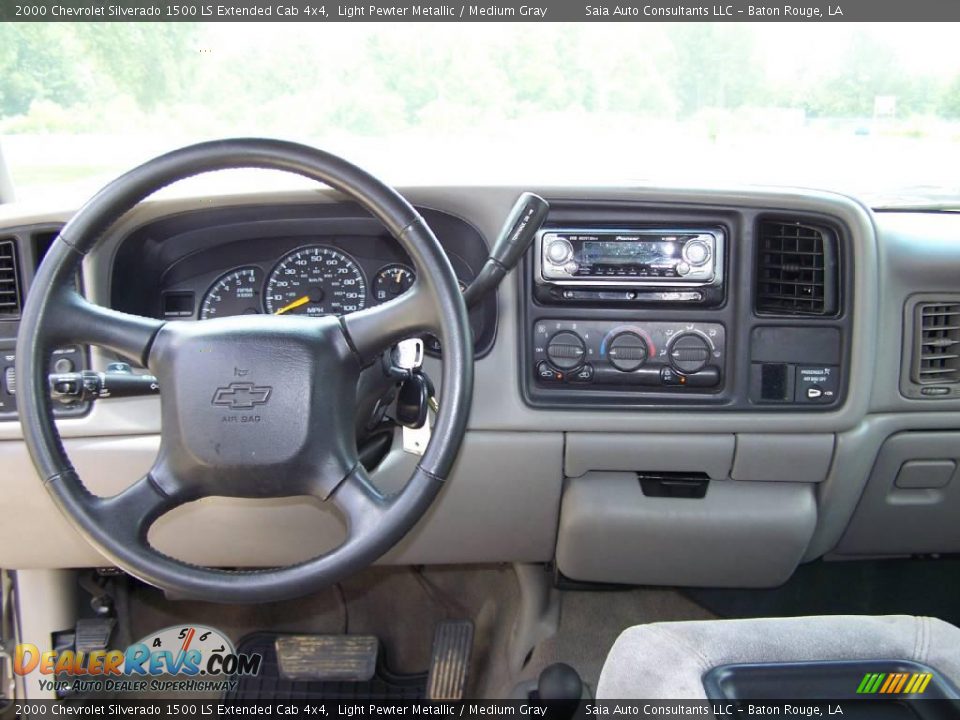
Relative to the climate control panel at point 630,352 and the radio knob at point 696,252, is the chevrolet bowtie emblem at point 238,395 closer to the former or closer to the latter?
the climate control panel at point 630,352

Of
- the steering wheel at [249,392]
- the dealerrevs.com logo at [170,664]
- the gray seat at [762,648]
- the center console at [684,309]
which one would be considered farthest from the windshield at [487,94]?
the dealerrevs.com logo at [170,664]

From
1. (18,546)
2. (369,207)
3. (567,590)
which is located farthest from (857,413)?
(18,546)

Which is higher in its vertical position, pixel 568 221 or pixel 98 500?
pixel 568 221

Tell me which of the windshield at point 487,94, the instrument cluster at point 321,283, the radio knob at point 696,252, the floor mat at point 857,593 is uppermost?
the windshield at point 487,94

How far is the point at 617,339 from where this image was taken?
1773 mm

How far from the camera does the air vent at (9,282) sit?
5.72 feet

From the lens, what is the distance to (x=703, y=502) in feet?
6.31

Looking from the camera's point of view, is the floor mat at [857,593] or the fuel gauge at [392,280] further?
the floor mat at [857,593]

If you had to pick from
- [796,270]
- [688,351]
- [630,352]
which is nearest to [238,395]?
[630,352]

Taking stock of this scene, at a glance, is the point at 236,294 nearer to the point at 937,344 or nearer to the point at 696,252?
the point at 696,252

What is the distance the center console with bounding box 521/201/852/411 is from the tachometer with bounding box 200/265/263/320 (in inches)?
23.4

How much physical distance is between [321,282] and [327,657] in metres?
1.26

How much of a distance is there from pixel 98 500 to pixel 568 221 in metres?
1.04

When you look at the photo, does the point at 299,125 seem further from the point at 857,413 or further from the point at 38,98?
the point at 857,413
